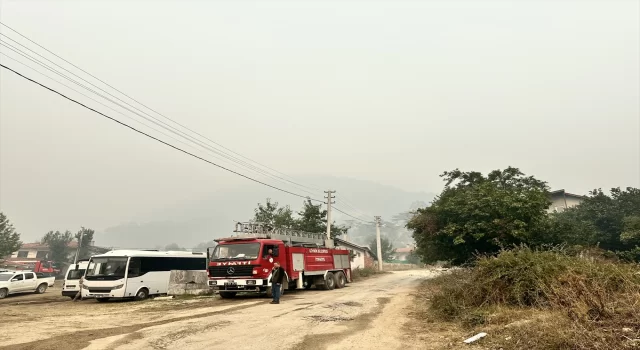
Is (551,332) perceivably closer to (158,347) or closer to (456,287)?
(456,287)

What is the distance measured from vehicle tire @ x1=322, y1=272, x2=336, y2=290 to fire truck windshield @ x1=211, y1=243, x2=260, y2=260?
6.30 metres

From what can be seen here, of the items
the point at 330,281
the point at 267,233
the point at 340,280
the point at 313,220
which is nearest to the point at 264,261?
the point at 267,233

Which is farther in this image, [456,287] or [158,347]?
[456,287]

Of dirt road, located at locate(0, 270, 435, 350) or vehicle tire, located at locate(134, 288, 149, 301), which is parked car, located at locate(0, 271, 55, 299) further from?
dirt road, located at locate(0, 270, 435, 350)

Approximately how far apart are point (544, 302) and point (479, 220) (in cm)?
1302

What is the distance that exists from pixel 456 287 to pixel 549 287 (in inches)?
93.6

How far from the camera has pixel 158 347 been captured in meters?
7.17

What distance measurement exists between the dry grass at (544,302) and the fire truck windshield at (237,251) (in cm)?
786

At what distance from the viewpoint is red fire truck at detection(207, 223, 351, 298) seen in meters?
15.5

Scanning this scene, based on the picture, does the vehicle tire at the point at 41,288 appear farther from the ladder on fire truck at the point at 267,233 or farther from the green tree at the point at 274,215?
the green tree at the point at 274,215

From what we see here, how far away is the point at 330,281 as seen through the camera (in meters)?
21.4

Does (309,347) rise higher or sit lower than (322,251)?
lower

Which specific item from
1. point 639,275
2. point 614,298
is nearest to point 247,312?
point 614,298

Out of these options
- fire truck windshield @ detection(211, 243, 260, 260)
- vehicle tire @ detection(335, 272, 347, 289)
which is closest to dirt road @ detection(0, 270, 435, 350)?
fire truck windshield @ detection(211, 243, 260, 260)
